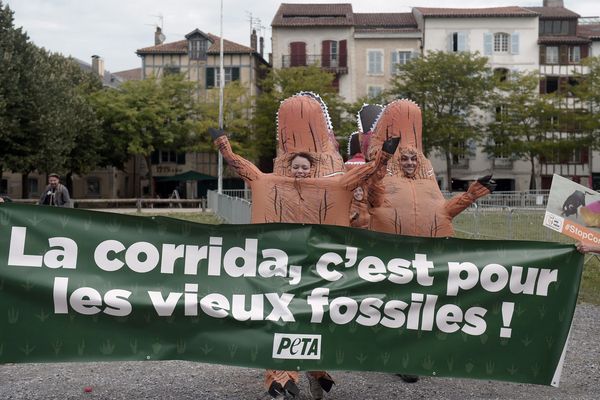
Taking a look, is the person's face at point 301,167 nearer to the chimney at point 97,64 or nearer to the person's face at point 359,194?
the person's face at point 359,194

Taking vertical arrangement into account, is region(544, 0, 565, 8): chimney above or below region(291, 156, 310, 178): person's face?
above

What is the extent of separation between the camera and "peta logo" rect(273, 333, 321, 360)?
198 inches

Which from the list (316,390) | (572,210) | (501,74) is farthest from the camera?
(501,74)

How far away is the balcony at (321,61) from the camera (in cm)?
4800

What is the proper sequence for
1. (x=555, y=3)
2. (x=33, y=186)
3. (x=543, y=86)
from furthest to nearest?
(x=555, y=3), (x=33, y=186), (x=543, y=86)

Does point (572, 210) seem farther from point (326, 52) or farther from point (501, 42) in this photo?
A: point (501, 42)

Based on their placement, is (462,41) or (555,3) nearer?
(462,41)

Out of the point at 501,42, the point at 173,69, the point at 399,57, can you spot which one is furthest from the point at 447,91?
the point at 173,69

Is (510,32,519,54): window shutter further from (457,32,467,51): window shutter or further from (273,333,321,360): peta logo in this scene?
(273,333,321,360): peta logo

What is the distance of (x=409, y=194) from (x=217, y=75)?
44551 millimetres

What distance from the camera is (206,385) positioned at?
5816 millimetres

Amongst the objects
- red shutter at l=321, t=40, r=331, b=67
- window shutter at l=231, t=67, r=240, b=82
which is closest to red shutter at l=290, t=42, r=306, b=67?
red shutter at l=321, t=40, r=331, b=67

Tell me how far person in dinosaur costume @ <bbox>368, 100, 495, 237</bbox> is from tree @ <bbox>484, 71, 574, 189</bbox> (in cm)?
3940

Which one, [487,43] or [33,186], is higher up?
[487,43]
